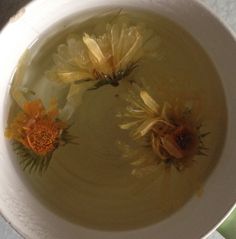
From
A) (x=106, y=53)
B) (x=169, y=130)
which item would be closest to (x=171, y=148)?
(x=169, y=130)

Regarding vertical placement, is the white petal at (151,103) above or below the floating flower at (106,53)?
below

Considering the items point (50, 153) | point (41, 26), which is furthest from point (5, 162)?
point (41, 26)

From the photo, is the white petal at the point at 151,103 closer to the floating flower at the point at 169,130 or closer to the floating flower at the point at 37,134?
the floating flower at the point at 169,130

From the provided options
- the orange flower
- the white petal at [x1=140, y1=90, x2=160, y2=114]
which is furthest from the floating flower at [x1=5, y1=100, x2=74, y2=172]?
the white petal at [x1=140, y1=90, x2=160, y2=114]

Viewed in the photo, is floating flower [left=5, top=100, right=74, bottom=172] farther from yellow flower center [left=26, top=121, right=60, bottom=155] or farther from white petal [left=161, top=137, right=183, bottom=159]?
white petal [left=161, top=137, right=183, bottom=159]

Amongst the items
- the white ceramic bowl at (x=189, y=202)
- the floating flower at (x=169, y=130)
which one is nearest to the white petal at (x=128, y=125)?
the floating flower at (x=169, y=130)

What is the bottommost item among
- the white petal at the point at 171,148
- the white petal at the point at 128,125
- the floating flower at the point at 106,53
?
the white petal at the point at 171,148

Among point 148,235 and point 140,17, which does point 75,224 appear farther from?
point 140,17
